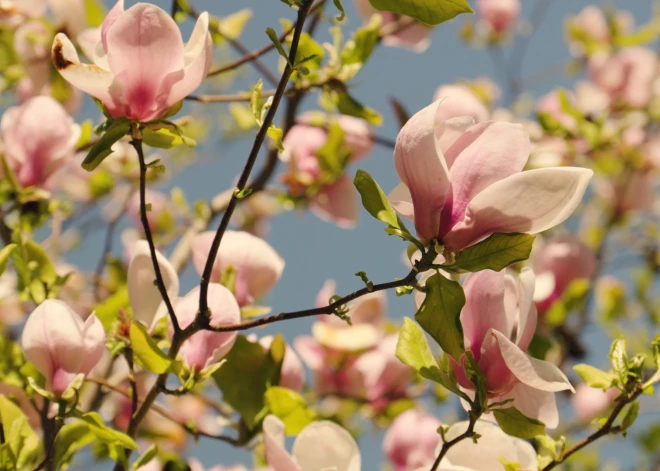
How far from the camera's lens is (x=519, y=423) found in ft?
1.83

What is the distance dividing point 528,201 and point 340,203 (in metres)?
0.65

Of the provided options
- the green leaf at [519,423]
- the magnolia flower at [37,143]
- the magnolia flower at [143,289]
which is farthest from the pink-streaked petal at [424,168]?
the magnolia flower at [37,143]

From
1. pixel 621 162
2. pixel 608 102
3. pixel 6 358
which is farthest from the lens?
pixel 608 102

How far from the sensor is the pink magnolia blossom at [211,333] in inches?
24.8

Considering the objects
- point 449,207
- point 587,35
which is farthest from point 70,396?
point 587,35

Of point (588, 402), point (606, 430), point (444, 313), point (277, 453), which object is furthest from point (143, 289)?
point (588, 402)

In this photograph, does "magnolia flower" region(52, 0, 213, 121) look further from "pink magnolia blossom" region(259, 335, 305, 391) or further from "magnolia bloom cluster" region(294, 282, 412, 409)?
"magnolia bloom cluster" region(294, 282, 412, 409)

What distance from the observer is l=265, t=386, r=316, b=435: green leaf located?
767mm

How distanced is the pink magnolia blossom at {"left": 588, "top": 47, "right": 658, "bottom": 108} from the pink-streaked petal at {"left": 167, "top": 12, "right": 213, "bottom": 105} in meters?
1.56

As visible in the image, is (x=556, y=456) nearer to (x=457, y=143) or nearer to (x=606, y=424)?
(x=606, y=424)

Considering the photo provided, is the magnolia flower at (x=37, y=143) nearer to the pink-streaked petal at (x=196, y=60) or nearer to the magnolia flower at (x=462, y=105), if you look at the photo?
the pink-streaked petal at (x=196, y=60)

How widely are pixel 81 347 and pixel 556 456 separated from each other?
38cm

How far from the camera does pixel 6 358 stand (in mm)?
727

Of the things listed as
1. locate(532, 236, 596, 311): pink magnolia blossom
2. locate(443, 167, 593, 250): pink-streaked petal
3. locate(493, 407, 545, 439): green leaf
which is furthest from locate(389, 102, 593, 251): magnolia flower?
locate(532, 236, 596, 311): pink magnolia blossom
